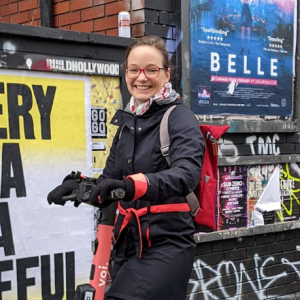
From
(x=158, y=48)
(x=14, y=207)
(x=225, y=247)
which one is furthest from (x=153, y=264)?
(x=225, y=247)

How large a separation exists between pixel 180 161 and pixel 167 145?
0.59 ft

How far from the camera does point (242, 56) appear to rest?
560 centimetres

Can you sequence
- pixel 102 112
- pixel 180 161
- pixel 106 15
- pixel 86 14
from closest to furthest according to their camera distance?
pixel 180 161 < pixel 102 112 < pixel 106 15 < pixel 86 14

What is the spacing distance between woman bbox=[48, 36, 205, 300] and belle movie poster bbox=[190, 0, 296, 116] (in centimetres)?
221

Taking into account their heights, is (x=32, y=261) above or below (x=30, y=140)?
below

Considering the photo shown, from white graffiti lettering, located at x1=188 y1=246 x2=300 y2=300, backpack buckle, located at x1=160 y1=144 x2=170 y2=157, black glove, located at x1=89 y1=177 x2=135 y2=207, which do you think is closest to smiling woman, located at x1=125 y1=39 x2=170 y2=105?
backpack buckle, located at x1=160 y1=144 x2=170 y2=157

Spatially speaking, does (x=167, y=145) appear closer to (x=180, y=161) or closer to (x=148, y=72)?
(x=180, y=161)

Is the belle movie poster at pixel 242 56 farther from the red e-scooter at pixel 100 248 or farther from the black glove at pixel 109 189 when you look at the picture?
the black glove at pixel 109 189

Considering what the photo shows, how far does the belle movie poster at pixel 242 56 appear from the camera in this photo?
17.3 feet

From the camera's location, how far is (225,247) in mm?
5551

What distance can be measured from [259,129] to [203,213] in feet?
9.23

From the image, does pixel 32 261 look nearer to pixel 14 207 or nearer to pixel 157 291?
pixel 14 207

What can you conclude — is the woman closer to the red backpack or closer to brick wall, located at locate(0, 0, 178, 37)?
the red backpack

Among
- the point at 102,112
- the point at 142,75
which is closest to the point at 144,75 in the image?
the point at 142,75
